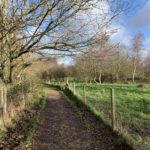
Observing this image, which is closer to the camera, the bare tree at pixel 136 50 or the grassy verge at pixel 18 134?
the grassy verge at pixel 18 134

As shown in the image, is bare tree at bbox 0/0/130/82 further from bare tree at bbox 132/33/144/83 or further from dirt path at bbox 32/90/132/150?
bare tree at bbox 132/33/144/83

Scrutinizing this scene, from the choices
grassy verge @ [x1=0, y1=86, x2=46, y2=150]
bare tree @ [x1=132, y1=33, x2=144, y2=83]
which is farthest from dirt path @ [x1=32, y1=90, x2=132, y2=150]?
bare tree @ [x1=132, y1=33, x2=144, y2=83]

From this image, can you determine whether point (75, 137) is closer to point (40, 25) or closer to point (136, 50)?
point (40, 25)

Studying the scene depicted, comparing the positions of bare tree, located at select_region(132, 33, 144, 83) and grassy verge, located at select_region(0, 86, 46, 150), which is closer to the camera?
grassy verge, located at select_region(0, 86, 46, 150)

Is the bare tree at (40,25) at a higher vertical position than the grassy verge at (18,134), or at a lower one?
higher

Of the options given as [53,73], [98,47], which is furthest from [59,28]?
[53,73]

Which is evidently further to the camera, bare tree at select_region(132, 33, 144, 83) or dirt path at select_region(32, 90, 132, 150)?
bare tree at select_region(132, 33, 144, 83)

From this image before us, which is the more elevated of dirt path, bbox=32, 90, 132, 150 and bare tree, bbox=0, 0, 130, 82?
bare tree, bbox=0, 0, 130, 82

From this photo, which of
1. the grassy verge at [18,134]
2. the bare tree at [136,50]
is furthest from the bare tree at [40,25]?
the bare tree at [136,50]

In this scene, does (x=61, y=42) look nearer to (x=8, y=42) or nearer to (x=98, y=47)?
(x=98, y=47)

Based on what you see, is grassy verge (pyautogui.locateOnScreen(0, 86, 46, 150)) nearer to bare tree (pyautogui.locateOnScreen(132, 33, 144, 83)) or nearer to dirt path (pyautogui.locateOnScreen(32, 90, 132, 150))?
dirt path (pyautogui.locateOnScreen(32, 90, 132, 150))

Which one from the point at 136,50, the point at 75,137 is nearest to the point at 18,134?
the point at 75,137

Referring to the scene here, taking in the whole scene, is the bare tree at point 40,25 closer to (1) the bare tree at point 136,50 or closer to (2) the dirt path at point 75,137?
(2) the dirt path at point 75,137

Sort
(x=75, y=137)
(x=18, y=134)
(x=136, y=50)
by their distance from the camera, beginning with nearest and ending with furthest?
(x=75, y=137), (x=18, y=134), (x=136, y=50)
